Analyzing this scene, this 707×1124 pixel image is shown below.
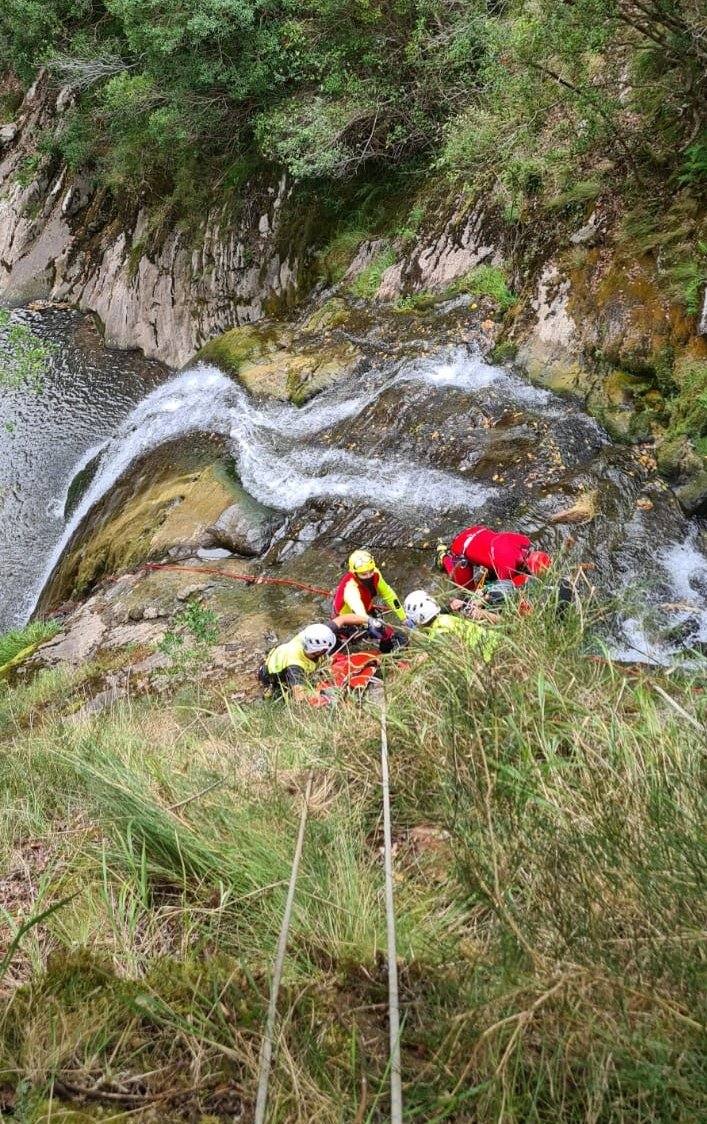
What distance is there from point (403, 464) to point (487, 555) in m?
2.87

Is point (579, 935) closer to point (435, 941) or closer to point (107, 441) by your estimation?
point (435, 941)

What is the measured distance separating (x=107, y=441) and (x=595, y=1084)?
513 inches

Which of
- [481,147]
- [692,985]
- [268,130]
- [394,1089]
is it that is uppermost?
[268,130]

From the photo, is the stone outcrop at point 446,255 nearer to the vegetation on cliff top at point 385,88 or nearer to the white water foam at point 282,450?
the vegetation on cliff top at point 385,88

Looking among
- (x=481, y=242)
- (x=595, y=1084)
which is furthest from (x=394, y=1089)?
(x=481, y=242)

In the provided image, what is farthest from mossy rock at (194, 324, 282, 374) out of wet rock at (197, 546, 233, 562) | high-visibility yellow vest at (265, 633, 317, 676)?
high-visibility yellow vest at (265, 633, 317, 676)

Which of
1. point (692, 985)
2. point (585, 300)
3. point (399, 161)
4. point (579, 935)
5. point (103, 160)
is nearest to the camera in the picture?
point (692, 985)

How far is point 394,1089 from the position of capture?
1.51m

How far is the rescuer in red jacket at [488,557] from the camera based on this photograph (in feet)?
18.5

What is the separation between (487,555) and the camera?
19.6 feet

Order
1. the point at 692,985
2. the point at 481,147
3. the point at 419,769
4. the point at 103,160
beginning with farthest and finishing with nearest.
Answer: the point at 103,160
the point at 481,147
the point at 419,769
the point at 692,985

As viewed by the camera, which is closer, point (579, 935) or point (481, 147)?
point (579, 935)

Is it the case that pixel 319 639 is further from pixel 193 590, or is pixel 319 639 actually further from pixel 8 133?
pixel 8 133

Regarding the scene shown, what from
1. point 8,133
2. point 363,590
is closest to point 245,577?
point 363,590
